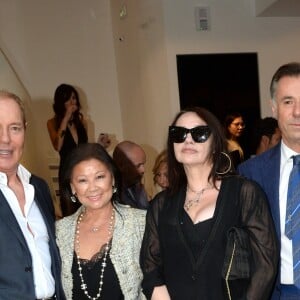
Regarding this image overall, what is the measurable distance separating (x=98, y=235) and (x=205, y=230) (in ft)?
1.93

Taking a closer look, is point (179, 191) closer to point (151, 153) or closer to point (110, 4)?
point (151, 153)

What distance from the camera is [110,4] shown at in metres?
6.87

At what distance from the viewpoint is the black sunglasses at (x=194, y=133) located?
1.88 m

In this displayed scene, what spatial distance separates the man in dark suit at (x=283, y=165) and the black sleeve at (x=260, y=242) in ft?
0.38

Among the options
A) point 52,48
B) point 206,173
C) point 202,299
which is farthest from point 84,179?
point 52,48

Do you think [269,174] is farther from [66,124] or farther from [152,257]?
[66,124]

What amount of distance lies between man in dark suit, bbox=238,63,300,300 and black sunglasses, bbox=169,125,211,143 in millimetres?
345

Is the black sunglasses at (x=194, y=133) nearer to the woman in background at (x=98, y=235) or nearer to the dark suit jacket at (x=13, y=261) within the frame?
the woman in background at (x=98, y=235)

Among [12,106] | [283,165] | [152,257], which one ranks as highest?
[12,106]

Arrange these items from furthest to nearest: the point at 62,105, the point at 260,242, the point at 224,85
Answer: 1. the point at 224,85
2. the point at 62,105
3. the point at 260,242

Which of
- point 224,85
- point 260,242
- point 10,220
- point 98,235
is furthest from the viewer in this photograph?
point 224,85

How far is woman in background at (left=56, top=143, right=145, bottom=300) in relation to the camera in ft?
6.44

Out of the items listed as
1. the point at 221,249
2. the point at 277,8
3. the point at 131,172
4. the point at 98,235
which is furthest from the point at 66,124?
the point at 221,249

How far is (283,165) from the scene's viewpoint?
1979 millimetres
